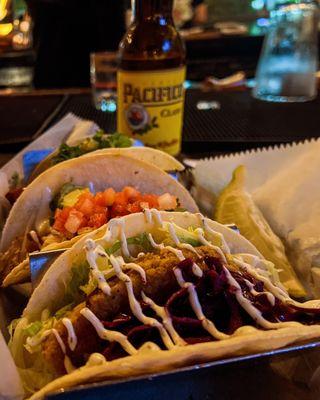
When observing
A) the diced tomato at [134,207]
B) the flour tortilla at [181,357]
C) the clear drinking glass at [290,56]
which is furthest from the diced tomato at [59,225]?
the clear drinking glass at [290,56]

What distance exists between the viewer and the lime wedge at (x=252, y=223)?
5.39 feet

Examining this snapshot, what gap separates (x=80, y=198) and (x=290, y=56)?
291cm

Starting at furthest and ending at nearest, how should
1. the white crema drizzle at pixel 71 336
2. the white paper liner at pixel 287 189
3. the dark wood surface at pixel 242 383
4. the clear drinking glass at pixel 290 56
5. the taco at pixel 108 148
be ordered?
the clear drinking glass at pixel 290 56
the taco at pixel 108 148
the white paper liner at pixel 287 189
the white crema drizzle at pixel 71 336
the dark wood surface at pixel 242 383

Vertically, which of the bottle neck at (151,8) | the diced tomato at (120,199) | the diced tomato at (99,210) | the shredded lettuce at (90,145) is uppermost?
the bottle neck at (151,8)

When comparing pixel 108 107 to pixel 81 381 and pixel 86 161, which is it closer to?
pixel 86 161

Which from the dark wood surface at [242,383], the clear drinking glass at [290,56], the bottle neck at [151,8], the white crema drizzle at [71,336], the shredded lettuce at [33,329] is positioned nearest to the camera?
the dark wood surface at [242,383]

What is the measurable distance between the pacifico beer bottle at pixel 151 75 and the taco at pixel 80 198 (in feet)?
2.13

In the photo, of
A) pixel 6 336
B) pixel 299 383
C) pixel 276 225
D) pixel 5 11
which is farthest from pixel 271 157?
pixel 5 11

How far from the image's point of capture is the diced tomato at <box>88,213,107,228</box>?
1.48 metres

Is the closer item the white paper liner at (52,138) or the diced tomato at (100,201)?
the diced tomato at (100,201)

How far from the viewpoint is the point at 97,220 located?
149cm

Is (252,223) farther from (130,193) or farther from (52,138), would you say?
(52,138)

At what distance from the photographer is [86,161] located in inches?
65.4

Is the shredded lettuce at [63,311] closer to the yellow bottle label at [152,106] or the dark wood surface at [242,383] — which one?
the dark wood surface at [242,383]
